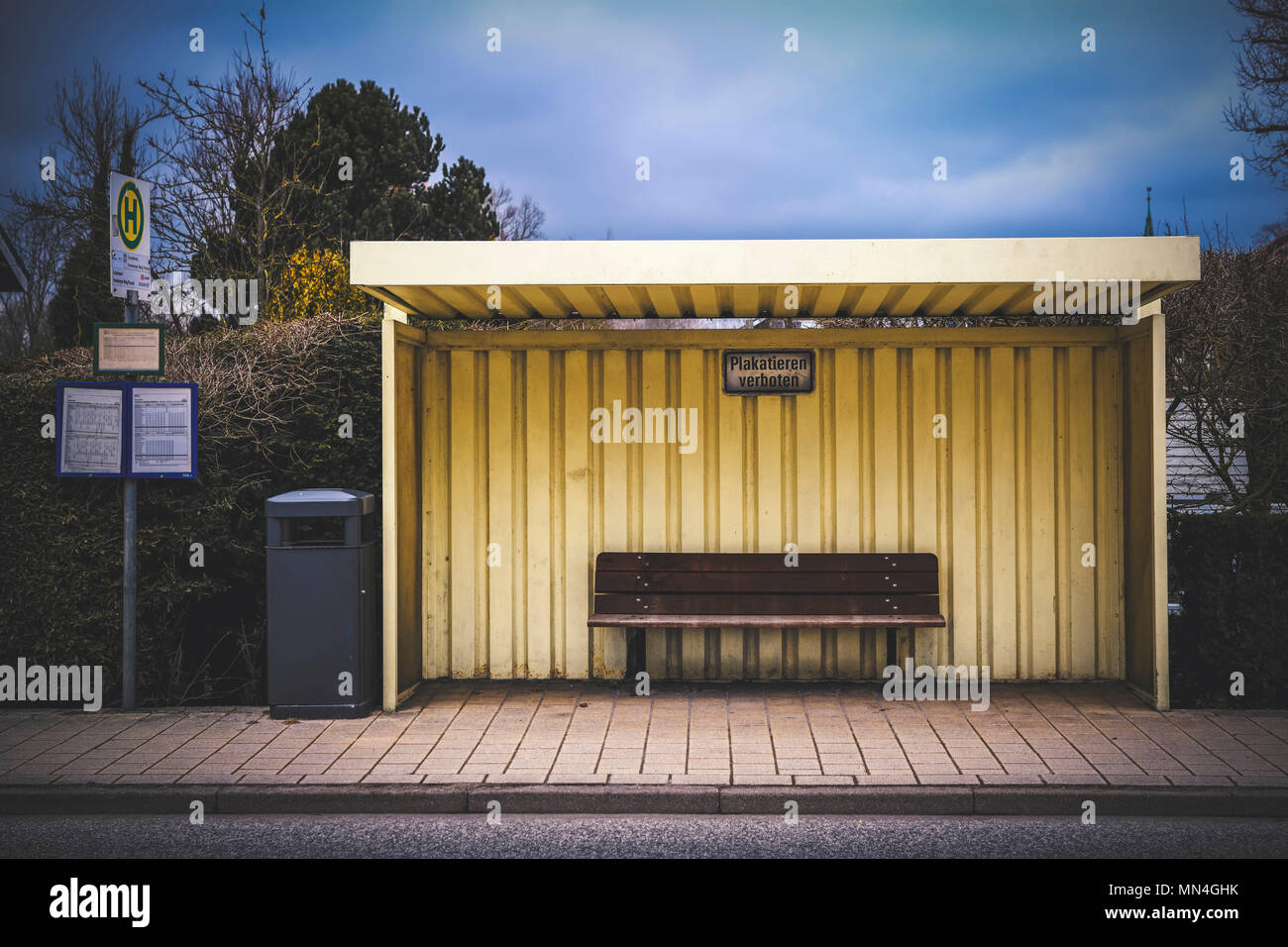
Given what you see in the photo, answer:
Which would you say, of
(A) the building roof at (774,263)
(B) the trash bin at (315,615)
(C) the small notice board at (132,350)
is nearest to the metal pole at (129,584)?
(C) the small notice board at (132,350)

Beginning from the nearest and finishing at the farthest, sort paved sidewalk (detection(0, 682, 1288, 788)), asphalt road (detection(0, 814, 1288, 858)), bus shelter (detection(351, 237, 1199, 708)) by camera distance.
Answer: asphalt road (detection(0, 814, 1288, 858)) → paved sidewalk (detection(0, 682, 1288, 788)) → bus shelter (detection(351, 237, 1199, 708))

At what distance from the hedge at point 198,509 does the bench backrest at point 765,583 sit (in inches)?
79.0

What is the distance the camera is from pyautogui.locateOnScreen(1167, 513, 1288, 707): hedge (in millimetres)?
6516

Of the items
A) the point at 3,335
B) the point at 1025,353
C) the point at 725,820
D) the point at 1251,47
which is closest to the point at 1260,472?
the point at 1025,353

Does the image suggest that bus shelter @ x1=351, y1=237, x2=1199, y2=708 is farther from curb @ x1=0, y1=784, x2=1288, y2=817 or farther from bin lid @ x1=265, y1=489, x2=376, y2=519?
curb @ x1=0, y1=784, x2=1288, y2=817

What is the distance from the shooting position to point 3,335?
85.4ft

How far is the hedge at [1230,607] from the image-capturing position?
21.4ft

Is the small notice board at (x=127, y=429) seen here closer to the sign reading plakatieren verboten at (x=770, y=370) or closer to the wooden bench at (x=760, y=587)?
the wooden bench at (x=760, y=587)

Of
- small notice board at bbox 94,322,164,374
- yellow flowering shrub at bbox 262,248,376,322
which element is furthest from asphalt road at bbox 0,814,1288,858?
yellow flowering shrub at bbox 262,248,376,322

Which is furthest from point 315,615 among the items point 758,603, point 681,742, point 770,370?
point 770,370

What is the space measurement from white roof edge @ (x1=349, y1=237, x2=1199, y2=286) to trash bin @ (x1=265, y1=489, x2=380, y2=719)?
1638 mm

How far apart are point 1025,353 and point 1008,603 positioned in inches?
70.7

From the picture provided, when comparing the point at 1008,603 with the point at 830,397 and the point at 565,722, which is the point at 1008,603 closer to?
the point at 830,397

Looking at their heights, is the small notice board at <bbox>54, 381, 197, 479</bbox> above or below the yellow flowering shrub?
below
